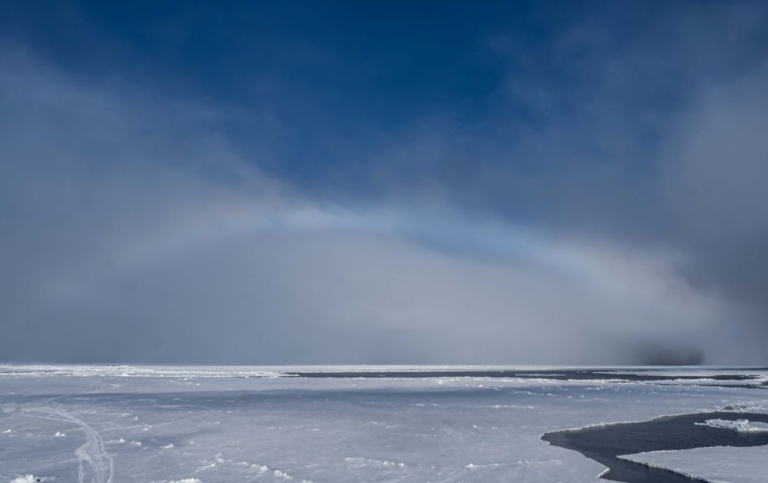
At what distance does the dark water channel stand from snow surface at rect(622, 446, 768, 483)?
0.36 metres

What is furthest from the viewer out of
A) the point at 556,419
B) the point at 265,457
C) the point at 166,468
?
the point at 556,419

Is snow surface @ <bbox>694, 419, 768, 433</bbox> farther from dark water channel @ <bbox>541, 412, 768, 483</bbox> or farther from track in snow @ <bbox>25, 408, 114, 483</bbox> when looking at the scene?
track in snow @ <bbox>25, 408, 114, 483</bbox>

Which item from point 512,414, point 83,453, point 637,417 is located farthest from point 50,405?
point 637,417

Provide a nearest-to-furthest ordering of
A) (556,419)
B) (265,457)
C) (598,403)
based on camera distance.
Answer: (265,457)
(556,419)
(598,403)

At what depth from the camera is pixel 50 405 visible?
845 inches

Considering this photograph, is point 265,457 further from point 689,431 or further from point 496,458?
point 689,431

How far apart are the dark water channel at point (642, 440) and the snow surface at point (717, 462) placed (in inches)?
14.1

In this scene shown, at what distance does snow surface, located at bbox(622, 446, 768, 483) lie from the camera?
9984 mm

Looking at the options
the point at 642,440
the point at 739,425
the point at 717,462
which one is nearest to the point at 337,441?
the point at 642,440

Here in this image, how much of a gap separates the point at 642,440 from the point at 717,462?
3.21 metres

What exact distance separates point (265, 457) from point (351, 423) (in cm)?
542

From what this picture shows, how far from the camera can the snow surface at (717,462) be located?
32.8 feet

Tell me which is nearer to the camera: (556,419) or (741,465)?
(741,465)

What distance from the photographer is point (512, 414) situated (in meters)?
19.0
